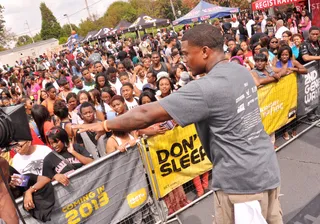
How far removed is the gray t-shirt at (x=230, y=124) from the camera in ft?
5.61

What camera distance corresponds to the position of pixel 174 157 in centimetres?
383

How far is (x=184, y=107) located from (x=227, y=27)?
15.3m

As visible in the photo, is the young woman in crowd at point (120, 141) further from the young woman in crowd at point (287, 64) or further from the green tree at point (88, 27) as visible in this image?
the green tree at point (88, 27)

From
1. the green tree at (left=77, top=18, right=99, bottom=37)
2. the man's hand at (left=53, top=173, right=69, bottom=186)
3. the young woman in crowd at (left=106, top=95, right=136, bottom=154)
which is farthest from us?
the green tree at (left=77, top=18, right=99, bottom=37)

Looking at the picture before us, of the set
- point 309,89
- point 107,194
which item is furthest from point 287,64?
point 107,194

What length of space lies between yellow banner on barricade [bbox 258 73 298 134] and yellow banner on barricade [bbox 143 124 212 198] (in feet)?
4.75

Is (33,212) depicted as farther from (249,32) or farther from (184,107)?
(249,32)

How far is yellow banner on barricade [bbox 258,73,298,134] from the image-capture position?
4734mm

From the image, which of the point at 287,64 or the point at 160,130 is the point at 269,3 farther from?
the point at 160,130

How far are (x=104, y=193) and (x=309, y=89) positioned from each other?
4233 mm

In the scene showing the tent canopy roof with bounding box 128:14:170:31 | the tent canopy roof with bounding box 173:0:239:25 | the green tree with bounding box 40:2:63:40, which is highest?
the green tree with bounding box 40:2:63:40

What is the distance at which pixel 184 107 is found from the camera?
1.69 meters

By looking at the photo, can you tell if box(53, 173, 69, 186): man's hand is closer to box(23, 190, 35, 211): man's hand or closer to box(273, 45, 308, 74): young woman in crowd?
box(23, 190, 35, 211): man's hand

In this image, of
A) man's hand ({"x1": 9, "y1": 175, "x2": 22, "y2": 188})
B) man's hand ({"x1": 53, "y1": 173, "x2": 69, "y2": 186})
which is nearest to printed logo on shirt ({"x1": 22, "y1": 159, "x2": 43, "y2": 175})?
man's hand ({"x1": 53, "y1": 173, "x2": 69, "y2": 186})
